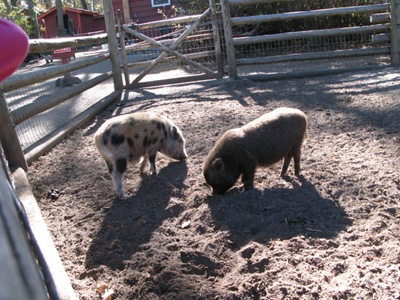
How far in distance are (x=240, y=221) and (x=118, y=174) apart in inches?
56.3

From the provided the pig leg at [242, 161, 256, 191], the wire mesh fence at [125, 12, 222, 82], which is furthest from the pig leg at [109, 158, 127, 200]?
the wire mesh fence at [125, 12, 222, 82]

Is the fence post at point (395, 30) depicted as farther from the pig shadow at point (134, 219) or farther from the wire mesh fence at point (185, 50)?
the pig shadow at point (134, 219)

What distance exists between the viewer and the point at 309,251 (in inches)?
117

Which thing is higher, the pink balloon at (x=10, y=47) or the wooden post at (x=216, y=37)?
the wooden post at (x=216, y=37)

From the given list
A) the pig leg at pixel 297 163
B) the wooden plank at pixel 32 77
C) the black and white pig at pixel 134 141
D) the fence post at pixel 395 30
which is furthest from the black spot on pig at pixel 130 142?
the fence post at pixel 395 30

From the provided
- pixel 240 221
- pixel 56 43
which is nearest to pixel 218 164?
pixel 240 221

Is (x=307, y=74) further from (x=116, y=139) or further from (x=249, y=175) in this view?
(x=116, y=139)

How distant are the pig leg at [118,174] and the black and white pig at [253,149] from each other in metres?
0.83

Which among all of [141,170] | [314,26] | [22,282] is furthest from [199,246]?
[314,26]

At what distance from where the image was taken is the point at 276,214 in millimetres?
3635

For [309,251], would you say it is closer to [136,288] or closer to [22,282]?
[136,288]

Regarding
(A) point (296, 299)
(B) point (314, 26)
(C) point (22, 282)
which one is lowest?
(A) point (296, 299)

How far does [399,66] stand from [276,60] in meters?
2.86

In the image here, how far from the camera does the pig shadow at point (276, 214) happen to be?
3.32 meters
